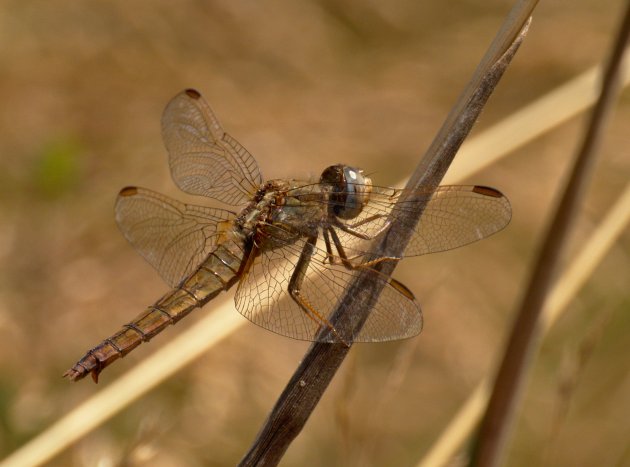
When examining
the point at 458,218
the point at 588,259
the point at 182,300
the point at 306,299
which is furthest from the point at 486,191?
the point at 182,300

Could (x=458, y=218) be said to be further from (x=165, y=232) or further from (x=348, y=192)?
(x=165, y=232)

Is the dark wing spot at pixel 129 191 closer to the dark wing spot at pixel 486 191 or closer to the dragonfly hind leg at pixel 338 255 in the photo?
the dragonfly hind leg at pixel 338 255

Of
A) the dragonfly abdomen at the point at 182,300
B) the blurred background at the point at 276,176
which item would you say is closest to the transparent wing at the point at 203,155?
the dragonfly abdomen at the point at 182,300

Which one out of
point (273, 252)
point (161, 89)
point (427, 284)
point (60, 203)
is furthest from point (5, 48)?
point (273, 252)

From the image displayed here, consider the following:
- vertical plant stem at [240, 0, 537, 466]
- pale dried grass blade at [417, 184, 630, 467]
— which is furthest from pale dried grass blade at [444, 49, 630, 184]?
vertical plant stem at [240, 0, 537, 466]

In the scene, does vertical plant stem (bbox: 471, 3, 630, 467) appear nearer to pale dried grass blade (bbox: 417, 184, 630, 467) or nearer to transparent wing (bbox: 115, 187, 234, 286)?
pale dried grass blade (bbox: 417, 184, 630, 467)

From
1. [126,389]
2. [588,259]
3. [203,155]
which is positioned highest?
[588,259]

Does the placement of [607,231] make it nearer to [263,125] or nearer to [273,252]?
[273,252]
